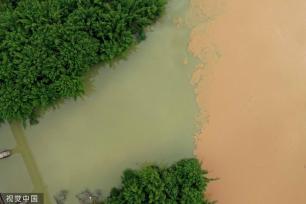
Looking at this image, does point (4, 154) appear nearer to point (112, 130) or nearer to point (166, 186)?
point (112, 130)

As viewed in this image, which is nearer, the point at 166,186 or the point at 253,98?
the point at 166,186

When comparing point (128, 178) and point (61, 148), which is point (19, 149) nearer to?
point (61, 148)

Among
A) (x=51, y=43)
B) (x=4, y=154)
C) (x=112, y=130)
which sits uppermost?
(x=51, y=43)

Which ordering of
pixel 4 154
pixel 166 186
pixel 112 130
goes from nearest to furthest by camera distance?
pixel 166 186
pixel 4 154
pixel 112 130

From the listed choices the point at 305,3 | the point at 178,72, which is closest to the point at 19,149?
the point at 178,72

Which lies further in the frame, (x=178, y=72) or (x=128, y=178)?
(x=178, y=72)

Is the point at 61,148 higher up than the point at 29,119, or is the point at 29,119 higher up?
the point at 29,119

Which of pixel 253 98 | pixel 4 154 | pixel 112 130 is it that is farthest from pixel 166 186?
pixel 4 154
